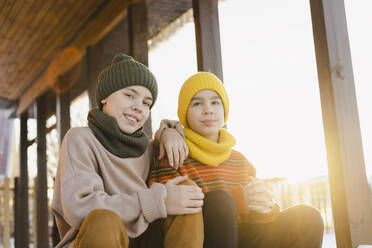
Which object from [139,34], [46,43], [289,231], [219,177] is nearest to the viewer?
[289,231]

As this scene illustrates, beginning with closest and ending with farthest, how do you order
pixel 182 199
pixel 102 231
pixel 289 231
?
pixel 102 231, pixel 182 199, pixel 289 231

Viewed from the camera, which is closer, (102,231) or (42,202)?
(102,231)

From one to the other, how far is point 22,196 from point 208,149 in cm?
589

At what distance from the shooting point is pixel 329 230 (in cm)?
629

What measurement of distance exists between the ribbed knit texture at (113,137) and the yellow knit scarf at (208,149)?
0.20 meters

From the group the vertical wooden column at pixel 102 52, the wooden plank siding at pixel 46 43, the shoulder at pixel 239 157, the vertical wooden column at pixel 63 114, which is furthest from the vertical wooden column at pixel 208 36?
the vertical wooden column at pixel 63 114

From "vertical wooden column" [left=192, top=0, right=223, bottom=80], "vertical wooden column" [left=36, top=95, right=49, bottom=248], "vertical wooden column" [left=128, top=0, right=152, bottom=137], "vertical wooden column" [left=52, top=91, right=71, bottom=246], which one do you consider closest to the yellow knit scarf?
"vertical wooden column" [left=192, top=0, right=223, bottom=80]

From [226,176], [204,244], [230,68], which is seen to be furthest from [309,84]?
[204,244]

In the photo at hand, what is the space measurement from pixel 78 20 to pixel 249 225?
331cm

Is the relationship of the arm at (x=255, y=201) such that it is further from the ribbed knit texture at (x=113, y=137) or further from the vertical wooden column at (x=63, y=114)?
the vertical wooden column at (x=63, y=114)

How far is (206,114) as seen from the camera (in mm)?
1773

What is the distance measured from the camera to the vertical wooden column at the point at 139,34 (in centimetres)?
335

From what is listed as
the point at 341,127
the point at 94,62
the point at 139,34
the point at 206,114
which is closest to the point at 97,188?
the point at 206,114

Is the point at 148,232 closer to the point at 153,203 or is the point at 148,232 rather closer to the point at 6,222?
the point at 153,203
